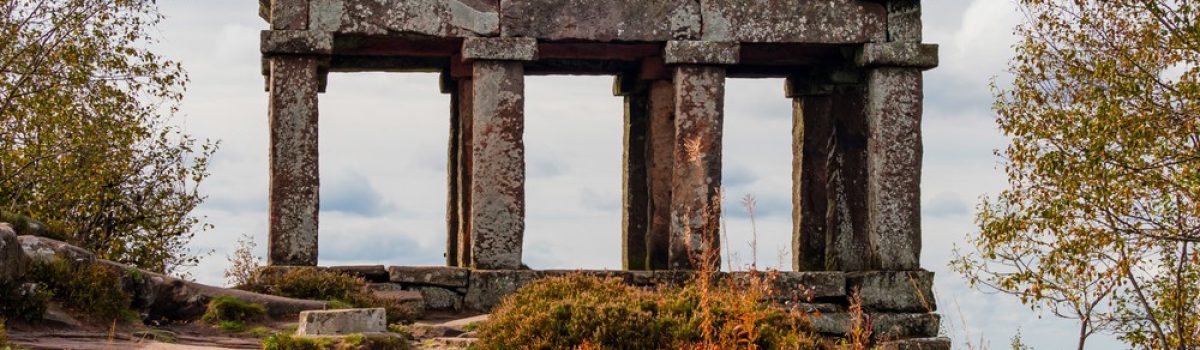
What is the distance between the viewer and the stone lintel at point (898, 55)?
656 inches

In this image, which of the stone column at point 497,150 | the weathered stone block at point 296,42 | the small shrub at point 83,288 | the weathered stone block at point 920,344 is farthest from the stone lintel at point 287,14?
the weathered stone block at point 920,344

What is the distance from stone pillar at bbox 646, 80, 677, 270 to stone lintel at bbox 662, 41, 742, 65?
3.04 ft

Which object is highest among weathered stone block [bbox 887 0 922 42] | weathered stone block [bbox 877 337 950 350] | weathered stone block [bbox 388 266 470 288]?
weathered stone block [bbox 887 0 922 42]

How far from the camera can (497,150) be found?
1606cm

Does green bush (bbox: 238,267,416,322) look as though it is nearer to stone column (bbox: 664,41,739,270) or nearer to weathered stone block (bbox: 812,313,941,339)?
stone column (bbox: 664,41,739,270)

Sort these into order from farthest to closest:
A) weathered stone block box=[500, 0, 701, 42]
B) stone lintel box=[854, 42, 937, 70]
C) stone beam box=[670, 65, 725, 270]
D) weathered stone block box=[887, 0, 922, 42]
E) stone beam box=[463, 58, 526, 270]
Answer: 1. weathered stone block box=[887, 0, 922, 42]
2. stone lintel box=[854, 42, 937, 70]
3. stone beam box=[670, 65, 725, 270]
4. weathered stone block box=[500, 0, 701, 42]
5. stone beam box=[463, 58, 526, 270]

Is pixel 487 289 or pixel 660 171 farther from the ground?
pixel 660 171

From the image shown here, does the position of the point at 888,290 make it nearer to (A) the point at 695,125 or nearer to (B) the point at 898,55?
(B) the point at 898,55

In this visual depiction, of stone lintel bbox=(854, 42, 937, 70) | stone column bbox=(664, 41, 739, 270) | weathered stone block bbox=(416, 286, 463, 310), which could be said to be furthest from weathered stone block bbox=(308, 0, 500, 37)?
stone lintel bbox=(854, 42, 937, 70)

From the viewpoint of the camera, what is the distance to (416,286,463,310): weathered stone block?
1569cm

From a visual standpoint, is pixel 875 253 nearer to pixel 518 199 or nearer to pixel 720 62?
pixel 720 62

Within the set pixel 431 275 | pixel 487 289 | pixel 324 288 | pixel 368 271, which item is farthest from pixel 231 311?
pixel 487 289

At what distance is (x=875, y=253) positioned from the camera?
16.8m

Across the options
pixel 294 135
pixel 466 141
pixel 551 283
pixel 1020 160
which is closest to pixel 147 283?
pixel 294 135
